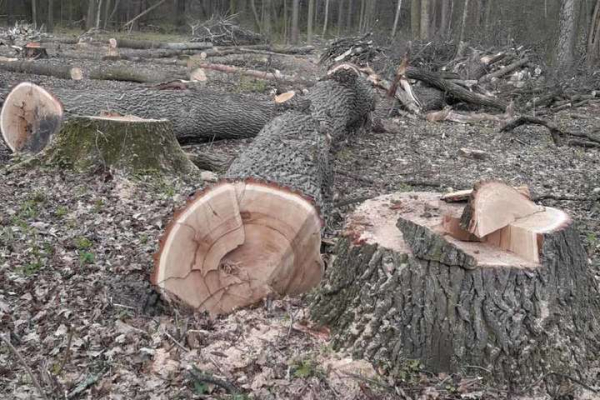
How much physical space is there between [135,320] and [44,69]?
10674 mm

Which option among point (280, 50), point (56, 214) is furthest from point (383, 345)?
point (280, 50)

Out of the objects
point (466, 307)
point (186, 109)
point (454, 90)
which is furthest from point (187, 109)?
point (454, 90)

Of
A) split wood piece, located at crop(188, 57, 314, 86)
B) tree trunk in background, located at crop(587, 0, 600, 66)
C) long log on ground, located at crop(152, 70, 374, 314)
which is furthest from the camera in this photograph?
tree trunk in background, located at crop(587, 0, 600, 66)

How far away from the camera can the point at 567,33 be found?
1472 cm

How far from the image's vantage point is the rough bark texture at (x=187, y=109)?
7648 millimetres

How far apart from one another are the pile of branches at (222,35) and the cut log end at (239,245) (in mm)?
17865

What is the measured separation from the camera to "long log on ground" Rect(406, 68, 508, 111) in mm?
11625

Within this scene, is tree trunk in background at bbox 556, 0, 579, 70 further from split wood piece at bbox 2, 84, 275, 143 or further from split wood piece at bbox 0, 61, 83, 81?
split wood piece at bbox 0, 61, 83, 81

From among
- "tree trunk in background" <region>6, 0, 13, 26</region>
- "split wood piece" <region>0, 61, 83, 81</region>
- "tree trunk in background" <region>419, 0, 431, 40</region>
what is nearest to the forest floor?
"split wood piece" <region>0, 61, 83, 81</region>

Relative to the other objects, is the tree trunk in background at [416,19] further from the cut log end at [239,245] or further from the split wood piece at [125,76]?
the cut log end at [239,245]

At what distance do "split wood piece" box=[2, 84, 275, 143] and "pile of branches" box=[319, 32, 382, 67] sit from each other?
313 inches

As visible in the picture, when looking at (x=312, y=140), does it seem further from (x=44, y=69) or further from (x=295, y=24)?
(x=295, y=24)

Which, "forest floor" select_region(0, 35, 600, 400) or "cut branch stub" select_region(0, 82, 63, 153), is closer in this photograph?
"forest floor" select_region(0, 35, 600, 400)

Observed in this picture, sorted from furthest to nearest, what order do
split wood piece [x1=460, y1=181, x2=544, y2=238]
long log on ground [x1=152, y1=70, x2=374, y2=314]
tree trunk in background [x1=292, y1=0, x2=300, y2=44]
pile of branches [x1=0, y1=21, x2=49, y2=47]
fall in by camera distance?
1. tree trunk in background [x1=292, y1=0, x2=300, y2=44]
2. pile of branches [x1=0, y1=21, x2=49, y2=47]
3. long log on ground [x1=152, y1=70, x2=374, y2=314]
4. split wood piece [x1=460, y1=181, x2=544, y2=238]
